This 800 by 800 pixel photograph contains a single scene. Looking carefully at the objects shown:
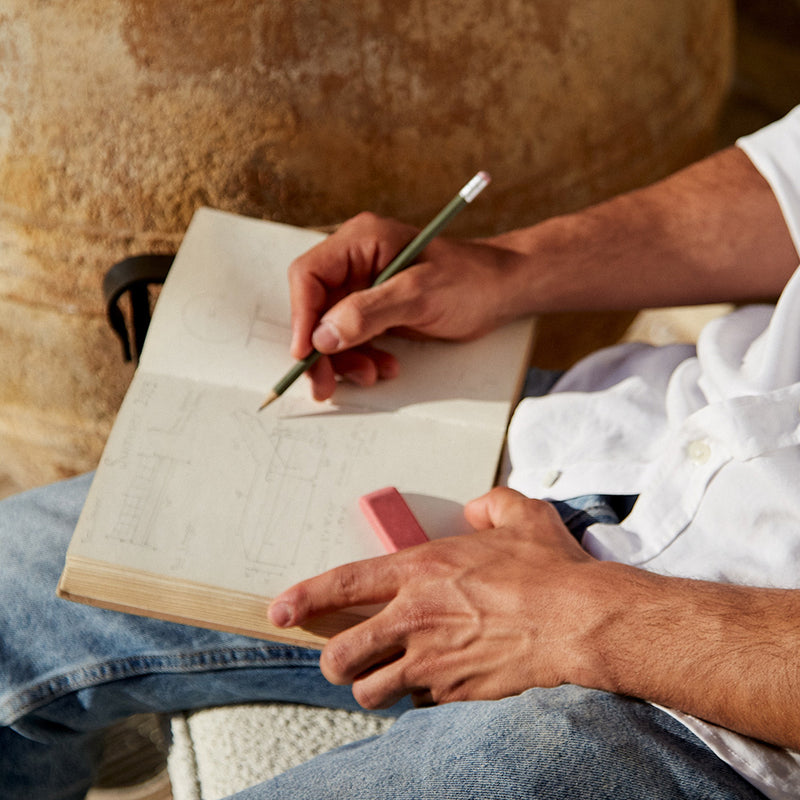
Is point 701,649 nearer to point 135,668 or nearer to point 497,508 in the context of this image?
point 497,508

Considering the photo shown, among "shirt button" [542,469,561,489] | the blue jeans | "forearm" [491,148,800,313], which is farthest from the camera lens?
"forearm" [491,148,800,313]

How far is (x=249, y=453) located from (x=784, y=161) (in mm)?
651

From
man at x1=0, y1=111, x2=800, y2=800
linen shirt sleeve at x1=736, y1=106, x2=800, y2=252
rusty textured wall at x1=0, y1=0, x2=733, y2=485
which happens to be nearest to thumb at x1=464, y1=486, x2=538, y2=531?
man at x1=0, y1=111, x2=800, y2=800

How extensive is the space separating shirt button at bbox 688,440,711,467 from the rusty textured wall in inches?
22.9

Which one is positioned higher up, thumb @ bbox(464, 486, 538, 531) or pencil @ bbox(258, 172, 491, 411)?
pencil @ bbox(258, 172, 491, 411)

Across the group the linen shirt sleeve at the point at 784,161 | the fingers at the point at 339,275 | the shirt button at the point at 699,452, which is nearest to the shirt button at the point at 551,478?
the shirt button at the point at 699,452

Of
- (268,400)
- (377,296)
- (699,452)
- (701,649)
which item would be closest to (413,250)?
(377,296)

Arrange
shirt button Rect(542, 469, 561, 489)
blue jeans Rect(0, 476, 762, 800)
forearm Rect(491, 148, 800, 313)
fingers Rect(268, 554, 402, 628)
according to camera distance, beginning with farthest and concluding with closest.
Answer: forearm Rect(491, 148, 800, 313) < shirt button Rect(542, 469, 561, 489) < fingers Rect(268, 554, 402, 628) < blue jeans Rect(0, 476, 762, 800)

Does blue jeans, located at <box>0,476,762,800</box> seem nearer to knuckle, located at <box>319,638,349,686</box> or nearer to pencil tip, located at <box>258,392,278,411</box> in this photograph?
knuckle, located at <box>319,638,349,686</box>

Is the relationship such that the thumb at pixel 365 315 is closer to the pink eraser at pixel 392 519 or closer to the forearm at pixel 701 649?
the pink eraser at pixel 392 519

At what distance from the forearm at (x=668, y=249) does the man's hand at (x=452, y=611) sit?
33 centimetres

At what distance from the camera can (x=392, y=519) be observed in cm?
81

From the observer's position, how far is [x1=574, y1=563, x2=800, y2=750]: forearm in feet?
2.09

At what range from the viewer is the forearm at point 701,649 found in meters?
0.64
